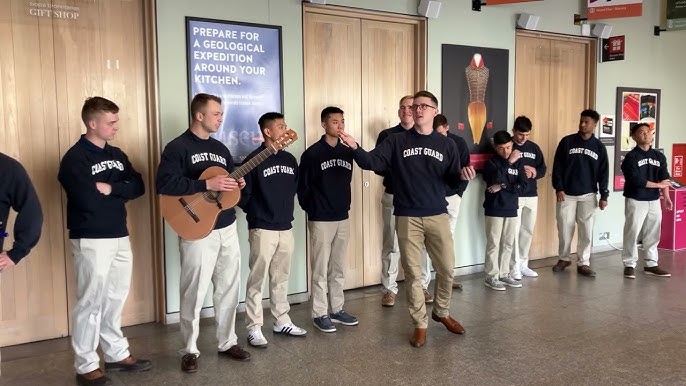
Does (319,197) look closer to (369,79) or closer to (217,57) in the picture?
(217,57)

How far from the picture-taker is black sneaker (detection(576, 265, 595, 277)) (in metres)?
6.39

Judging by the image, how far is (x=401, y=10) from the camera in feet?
A: 19.4

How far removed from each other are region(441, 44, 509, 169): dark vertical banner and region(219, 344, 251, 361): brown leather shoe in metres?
3.37

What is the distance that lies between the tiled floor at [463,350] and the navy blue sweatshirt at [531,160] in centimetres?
123

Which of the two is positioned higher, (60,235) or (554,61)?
(554,61)

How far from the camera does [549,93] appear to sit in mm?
7305

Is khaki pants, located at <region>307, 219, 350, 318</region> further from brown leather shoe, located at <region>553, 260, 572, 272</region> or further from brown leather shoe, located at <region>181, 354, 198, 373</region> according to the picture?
brown leather shoe, located at <region>553, 260, 572, 272</region>

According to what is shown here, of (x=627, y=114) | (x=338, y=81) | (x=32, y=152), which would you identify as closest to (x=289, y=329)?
(x=32, y=152)

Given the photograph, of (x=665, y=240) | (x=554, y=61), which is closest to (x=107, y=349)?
(x=554, y=61)

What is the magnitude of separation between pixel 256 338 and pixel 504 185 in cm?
295

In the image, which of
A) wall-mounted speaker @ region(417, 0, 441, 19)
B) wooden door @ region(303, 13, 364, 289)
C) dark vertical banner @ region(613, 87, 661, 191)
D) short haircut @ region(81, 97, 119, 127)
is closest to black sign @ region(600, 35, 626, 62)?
dark vertical banner @ region(613, 87, 661, 191)

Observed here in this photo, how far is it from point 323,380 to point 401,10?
3.73m

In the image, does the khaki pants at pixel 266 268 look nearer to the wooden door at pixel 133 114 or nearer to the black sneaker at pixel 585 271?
the wooden door at pixel 133 114

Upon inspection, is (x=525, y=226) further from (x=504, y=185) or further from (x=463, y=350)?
(x=463, y=350)
